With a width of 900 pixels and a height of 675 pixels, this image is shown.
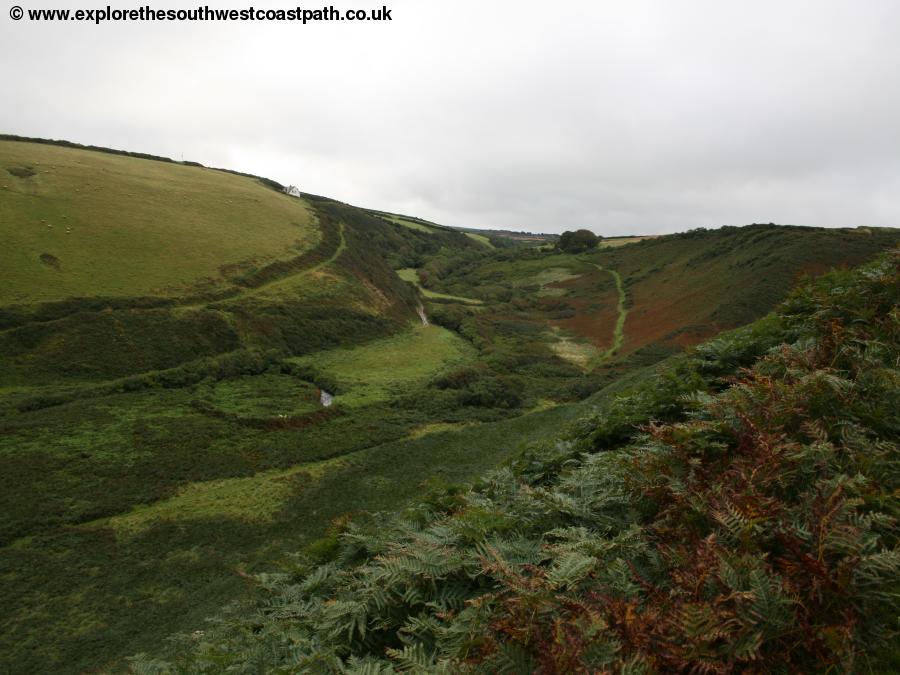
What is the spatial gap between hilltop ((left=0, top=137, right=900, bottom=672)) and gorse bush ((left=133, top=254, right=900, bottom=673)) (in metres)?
2.59

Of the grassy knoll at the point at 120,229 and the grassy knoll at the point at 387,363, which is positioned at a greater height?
the grassy knoll at the point at 120,229

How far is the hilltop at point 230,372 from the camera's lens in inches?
609

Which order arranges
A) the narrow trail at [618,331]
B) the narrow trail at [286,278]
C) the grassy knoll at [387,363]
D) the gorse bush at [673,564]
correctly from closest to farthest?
the gorse bush at [673,564] → the grassy knoll at [387,363] → the narrow trail at [286,278] → the narrow trail at [618,331]

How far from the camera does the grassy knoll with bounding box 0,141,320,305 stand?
3622 cm

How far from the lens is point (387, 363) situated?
41.9 metres

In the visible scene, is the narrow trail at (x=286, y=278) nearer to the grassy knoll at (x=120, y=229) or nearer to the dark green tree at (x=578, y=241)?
the grassy knoll at (x=120, y=229)

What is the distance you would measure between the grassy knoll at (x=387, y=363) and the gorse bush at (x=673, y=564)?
2702 centimetres

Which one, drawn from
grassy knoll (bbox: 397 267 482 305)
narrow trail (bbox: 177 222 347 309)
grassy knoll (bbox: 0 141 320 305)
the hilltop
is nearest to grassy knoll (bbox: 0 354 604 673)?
the hilltop

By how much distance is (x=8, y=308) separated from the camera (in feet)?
100

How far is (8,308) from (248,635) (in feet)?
119

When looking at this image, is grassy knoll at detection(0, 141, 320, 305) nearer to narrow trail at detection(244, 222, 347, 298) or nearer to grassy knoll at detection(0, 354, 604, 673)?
narrow trail at detection(244, 222, 347, 298)

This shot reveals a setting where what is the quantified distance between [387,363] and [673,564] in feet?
128

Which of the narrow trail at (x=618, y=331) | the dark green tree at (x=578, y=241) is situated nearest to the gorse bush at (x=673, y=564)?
the narrow trail at (x=618, y=331)

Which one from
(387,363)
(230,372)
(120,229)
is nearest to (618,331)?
(387,363)
